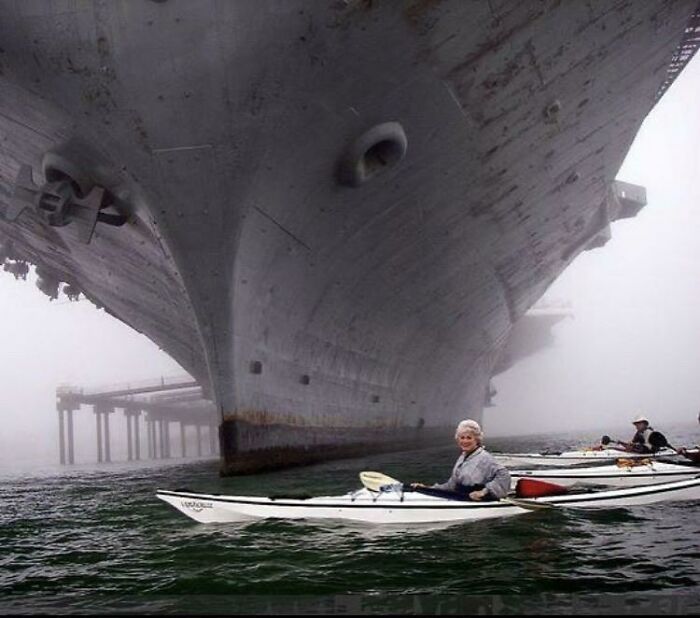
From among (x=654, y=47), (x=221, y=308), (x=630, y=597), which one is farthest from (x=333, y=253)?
(x=630, y=597)

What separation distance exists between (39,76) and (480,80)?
24.2ft

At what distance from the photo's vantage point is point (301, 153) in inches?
445

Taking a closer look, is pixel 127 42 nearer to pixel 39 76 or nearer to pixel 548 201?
pixel 39 76

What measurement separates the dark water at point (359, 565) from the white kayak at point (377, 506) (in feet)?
0.55

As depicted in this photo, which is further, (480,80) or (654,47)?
(654,47)

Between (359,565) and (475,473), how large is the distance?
2.74 m

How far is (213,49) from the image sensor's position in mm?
9898

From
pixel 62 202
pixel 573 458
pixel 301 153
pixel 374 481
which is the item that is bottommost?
pixel 573 458

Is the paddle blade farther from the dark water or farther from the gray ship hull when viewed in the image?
the gray ship hull

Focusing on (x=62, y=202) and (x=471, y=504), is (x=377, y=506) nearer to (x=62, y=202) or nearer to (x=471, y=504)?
(x=471, y=504)

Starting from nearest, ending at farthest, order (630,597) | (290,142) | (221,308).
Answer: (630,597), (290,142), (221,308)

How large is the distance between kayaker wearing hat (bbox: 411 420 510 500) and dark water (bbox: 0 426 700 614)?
38 centimetres

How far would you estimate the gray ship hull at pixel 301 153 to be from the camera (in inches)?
393

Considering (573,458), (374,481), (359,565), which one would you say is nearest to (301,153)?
(374,481)
